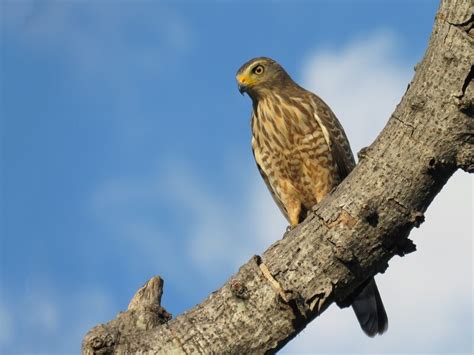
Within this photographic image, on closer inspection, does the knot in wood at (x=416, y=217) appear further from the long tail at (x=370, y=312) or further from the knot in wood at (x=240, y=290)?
the long tail at (x=370, y=312)

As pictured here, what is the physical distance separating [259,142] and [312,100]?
2.12ft

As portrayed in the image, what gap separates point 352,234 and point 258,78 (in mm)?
3248

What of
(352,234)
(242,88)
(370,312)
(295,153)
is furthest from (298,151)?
(352,234)

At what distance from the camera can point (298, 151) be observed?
6.37 metres

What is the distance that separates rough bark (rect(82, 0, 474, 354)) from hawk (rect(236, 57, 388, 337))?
75.3 inches

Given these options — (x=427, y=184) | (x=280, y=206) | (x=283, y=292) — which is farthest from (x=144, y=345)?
(x=280, y=206)

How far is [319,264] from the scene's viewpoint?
4.15 metres

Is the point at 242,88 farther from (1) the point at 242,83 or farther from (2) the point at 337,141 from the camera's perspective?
(2) the point at 337,141

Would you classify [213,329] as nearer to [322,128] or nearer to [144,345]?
[144,345]

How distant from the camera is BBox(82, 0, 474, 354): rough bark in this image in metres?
4.04

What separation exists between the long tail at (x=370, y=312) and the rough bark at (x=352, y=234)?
1.52m

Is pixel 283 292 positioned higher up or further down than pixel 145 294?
further down

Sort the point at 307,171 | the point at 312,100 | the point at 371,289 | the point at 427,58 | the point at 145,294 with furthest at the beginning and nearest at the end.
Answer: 1. the point at 312,100
2. the point at 307,171
3. the point at 371,289
4. the point at 145,294
5. the point at 427,58

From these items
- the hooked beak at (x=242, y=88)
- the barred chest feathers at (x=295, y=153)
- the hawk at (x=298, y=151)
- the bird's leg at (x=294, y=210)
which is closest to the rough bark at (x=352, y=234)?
the hawk at (x=298, y=151)
